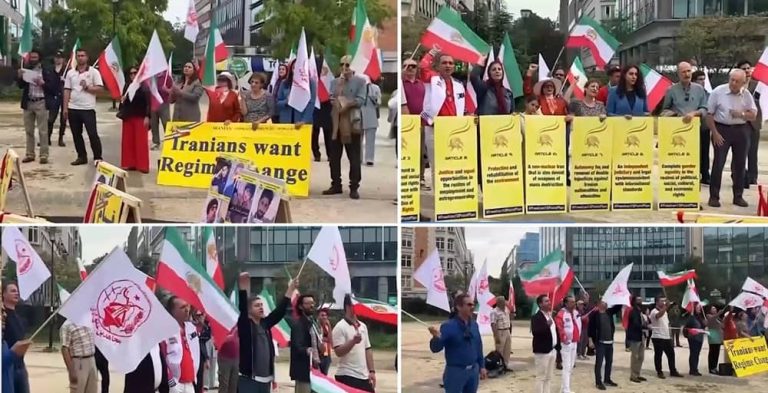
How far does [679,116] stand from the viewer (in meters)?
5.87

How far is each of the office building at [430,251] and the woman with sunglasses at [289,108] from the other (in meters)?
1.12

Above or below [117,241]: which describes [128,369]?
below

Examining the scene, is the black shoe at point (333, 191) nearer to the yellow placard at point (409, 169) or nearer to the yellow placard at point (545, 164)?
the yellow placard at point (409, 169)

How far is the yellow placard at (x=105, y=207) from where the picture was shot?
493 cm

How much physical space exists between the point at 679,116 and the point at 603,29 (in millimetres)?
702

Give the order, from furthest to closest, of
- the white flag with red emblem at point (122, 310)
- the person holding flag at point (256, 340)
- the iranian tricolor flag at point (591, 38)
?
the iranian tricolor flag at point (591, 38) < the person holding flag at point (256, 340) < the white flag with red emblem at point (122, 310)

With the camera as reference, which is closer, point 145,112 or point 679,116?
point 679,116

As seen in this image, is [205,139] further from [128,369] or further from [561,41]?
[561,41]

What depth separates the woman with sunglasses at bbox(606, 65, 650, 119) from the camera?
5.90 m

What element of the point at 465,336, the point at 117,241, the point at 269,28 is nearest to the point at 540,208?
the point at 465,336

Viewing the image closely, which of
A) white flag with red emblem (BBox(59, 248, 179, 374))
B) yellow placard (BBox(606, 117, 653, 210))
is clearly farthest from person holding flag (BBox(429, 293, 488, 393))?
white flag with red emblem (BBox(59, 248, 179, 374))

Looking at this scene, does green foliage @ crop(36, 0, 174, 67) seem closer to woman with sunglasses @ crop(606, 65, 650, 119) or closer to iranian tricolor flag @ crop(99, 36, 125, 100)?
iranian tricolor flag @ crop(99, 36, 125, 100)

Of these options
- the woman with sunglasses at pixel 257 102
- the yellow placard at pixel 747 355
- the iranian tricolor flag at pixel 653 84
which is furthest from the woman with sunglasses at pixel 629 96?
the woman with sunglasses at pixel 257 102

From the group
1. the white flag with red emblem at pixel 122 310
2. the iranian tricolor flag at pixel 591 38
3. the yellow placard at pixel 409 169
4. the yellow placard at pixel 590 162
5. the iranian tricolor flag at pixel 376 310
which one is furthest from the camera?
the iranian tricolor flag at pixel 591 38
